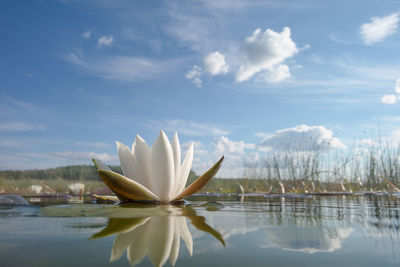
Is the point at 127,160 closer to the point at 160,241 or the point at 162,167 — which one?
the point at 162,167

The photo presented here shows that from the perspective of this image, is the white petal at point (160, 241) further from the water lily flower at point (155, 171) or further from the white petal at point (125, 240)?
the water lily flower at point (155, 171)

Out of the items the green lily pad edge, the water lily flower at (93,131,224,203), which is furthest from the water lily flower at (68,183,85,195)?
the water lily flower at (93,131,224,203)

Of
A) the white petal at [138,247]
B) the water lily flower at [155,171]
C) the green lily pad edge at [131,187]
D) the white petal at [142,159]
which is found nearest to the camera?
the white petal at [138,247]

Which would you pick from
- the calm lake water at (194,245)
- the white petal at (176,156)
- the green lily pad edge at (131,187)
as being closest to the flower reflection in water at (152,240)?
the calm lake water at (194,245)

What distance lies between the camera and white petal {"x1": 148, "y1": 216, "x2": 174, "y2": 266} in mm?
527

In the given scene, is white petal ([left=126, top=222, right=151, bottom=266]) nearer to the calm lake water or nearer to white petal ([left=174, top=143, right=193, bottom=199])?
the calm lake water

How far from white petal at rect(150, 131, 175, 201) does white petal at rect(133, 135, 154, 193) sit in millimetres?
106

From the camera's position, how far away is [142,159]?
1.83 m

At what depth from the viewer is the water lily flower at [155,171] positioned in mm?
1650

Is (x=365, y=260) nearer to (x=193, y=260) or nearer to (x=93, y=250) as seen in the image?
(x=193, y=260)

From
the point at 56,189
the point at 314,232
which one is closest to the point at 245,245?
the point at 314,232

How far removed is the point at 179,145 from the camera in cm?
191

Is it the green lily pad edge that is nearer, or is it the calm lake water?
the calm lake water

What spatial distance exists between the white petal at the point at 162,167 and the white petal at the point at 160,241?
80 centimetres
